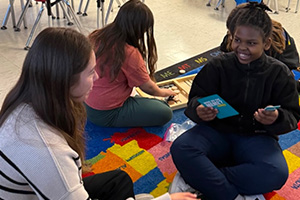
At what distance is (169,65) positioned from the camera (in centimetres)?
319

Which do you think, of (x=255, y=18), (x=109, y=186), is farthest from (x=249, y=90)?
(x=109, y=186)

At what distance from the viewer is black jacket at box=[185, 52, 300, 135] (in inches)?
70.2

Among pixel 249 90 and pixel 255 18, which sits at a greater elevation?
pixel 255 18

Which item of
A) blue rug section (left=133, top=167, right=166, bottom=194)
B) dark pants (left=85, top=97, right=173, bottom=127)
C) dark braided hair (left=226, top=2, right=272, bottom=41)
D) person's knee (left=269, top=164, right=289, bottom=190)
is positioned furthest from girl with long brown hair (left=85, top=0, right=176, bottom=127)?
person's knee (left=269, top=164, right=289, bottom=190)

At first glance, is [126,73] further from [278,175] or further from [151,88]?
[278,175]

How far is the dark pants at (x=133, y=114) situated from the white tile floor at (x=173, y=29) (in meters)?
0.83

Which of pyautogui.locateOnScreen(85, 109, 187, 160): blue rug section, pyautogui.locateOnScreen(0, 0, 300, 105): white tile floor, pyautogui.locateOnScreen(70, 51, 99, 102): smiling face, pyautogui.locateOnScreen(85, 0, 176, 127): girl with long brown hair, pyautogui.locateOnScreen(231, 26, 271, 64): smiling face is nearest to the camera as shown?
pyautogui.locateOnScreen(70, 51, 99, 102): smiling face

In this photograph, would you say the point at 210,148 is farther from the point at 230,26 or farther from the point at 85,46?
the point at 85,46

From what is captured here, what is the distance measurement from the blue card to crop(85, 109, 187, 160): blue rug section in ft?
2.04

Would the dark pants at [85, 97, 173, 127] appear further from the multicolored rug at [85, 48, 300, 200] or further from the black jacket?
the black jacket

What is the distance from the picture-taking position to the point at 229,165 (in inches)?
75.7

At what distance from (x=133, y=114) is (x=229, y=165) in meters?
0.66

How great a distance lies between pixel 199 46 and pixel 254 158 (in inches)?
77.0

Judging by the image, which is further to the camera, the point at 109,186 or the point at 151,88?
the point at 151,88
